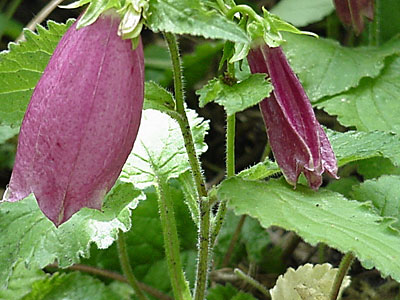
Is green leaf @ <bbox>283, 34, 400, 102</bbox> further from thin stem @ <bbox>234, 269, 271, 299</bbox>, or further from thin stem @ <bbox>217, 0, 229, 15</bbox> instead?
thin stem @ <bbox>217, 0, 229, 15</bbox>

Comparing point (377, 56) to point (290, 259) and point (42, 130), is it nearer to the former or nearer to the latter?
point (290, 259)

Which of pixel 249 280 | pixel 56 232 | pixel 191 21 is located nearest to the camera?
pixel 191 21

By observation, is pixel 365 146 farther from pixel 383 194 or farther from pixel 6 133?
pixel 6 133

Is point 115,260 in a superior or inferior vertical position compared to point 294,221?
inferior

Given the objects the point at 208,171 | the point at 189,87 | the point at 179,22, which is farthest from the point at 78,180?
the point at 189,87

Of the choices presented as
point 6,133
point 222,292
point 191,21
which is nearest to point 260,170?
point 191,21

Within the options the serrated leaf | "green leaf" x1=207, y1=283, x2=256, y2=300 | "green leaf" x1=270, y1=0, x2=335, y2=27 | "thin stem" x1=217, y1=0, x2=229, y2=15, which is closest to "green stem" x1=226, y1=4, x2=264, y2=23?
A: "thin stem" x1=217, y1=0, x2=229, y2=15
